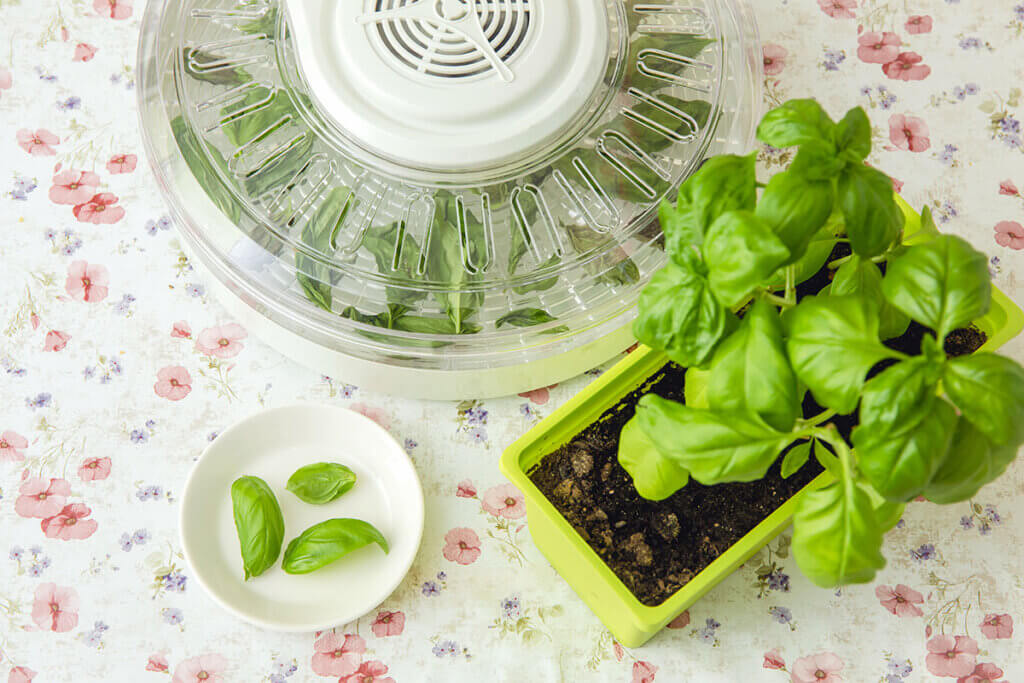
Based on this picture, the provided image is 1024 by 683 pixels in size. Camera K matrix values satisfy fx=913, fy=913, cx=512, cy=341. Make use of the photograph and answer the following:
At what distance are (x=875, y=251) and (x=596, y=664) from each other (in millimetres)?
392

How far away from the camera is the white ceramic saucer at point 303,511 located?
699 millimetres

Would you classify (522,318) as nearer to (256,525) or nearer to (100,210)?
(256,525)

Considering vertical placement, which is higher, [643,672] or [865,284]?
[865,284]

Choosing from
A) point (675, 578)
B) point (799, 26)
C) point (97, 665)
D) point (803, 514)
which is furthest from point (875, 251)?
point (97, 665)

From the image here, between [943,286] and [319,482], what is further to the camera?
[319,482]

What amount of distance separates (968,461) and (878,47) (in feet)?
1.97

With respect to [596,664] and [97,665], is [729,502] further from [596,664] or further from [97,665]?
[97,665]

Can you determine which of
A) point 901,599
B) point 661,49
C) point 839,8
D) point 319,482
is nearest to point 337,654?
point 319,482

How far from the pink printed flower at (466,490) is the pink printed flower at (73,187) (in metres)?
0.44

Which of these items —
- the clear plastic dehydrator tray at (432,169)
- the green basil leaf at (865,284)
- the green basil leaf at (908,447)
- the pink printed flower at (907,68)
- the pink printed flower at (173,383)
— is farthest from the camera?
the pink printed flower at (907,68)

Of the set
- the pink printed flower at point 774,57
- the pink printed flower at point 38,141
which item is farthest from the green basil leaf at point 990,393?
the pink printed flower at point 38,141

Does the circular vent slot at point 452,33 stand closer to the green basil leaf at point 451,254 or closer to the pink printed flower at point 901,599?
the green basil leaf at point 451,254

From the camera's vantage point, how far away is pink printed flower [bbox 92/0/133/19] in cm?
92

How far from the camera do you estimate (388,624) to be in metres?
0.72
